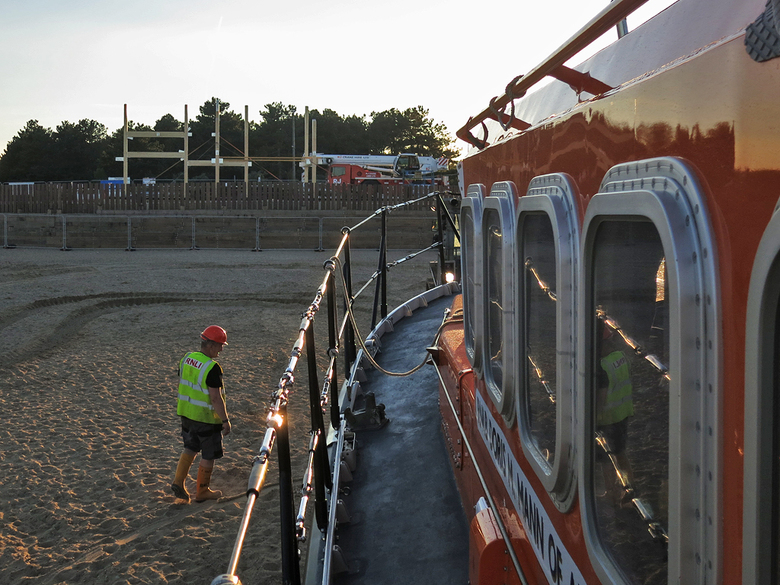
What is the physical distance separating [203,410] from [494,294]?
360cm

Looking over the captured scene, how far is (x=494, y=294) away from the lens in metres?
3.09

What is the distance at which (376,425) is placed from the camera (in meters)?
5.22

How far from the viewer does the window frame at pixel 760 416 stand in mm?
988

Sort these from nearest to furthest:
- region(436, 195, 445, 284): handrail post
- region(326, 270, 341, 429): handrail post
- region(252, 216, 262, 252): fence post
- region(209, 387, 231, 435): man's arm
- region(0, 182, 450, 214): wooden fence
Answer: region(326, 270, 341, 429): handrail post, region(209, 387, 231, 435): man's arm, region(436, 195, 445, 284): handrail post, region(252, 216, 262, 252): fence post, region(0, 182, 450, 214): wooden fence

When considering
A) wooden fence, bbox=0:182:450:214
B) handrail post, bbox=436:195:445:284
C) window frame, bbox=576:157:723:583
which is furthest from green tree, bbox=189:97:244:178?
window frame, bbox=576:157:723:583

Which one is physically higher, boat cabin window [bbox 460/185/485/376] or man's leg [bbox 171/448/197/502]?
boat cabin window [bbox 460/185/485/376]

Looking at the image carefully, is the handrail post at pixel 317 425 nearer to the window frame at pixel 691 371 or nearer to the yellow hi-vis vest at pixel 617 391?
the yellow hi-vis vest at pixel 617 391

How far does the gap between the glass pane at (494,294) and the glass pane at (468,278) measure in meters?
0.40

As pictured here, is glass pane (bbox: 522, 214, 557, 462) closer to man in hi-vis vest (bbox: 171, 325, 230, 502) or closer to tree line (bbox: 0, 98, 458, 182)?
man in hi-vis vest (bbox: 171, 325, 230, 502)

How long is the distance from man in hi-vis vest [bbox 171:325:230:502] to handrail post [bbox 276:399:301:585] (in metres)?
3.55

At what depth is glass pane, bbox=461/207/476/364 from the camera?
3.72 meters

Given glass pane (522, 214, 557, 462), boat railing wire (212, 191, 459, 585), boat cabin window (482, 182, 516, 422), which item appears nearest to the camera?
boat railing wire (212, 191, 459, 585)

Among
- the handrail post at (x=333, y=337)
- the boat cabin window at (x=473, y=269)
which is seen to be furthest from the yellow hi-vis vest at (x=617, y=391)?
the handrail post at (x=333, y=337)

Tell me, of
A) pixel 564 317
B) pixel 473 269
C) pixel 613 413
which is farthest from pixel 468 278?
pixel 613 413
